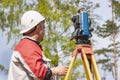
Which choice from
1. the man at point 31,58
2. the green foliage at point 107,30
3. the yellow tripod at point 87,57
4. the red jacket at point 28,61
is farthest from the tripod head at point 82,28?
the green foliage at point 107,30

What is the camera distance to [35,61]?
259 cm

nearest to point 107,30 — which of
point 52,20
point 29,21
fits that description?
point 52,20

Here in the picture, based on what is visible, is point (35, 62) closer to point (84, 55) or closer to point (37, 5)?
point (84, 55)

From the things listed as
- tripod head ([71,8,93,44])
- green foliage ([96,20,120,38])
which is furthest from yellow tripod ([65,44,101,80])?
green foliage ([96,20,120,38])

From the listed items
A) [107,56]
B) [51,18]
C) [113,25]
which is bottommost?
[107,56]

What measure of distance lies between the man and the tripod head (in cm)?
117

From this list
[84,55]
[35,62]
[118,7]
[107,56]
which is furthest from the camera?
[107,56]

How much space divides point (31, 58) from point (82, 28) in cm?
140

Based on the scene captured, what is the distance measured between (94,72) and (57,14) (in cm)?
667

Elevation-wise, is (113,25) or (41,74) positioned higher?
(41,74)

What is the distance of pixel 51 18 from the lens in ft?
34.2

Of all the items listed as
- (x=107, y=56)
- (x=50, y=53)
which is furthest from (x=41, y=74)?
(x=107, y=56)

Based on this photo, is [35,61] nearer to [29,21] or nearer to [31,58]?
[31,58]

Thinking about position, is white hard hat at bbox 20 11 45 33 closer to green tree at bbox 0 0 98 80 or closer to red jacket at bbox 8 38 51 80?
red jacket at bbox 8 38 51 80
